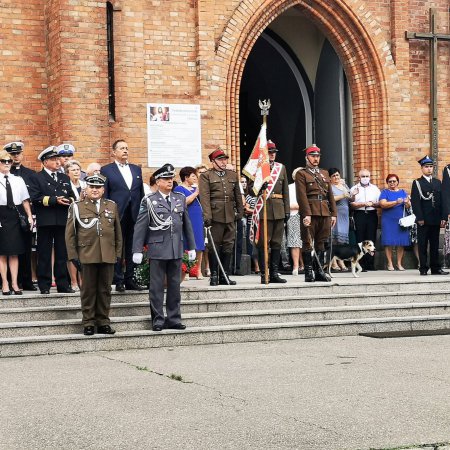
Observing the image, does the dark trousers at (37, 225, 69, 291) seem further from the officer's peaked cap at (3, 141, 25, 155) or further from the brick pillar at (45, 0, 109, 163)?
the brick pillar at (45, 0, 109, 163)

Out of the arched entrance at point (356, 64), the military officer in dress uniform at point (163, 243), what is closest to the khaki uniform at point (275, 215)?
the military officer in dress uniform at point (163, 243)

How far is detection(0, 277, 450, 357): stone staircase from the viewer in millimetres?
10766

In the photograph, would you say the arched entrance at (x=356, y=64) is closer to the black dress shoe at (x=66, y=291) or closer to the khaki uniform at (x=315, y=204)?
the khaki uniform at (x=315, y=204)

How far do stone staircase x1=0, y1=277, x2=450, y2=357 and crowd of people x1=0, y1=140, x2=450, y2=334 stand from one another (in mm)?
270

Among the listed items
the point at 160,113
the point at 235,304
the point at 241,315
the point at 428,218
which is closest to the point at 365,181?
the point at 428,218

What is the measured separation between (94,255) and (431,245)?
7.09 metres

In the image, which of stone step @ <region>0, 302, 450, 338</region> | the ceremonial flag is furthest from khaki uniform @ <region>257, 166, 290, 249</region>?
stone step @ <region>0, 302, 450, 338</region>

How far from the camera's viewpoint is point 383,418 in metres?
6.88

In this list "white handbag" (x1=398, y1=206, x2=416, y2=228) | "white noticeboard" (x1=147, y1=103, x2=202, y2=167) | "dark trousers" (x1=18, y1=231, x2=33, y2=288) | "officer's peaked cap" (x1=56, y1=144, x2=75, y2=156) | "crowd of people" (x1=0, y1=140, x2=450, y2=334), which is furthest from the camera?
"white handbag" (x1=398, y1=206, x2=416, y2=228)

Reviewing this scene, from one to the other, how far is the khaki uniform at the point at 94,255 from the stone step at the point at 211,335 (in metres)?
0.30

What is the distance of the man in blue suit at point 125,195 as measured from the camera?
1239 centimetres

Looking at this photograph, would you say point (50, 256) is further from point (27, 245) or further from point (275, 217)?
point (275, 217)

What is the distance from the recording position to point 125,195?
1241 cm

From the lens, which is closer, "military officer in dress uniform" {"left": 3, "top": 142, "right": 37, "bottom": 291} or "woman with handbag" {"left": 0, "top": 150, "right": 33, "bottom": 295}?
"woman with handbag" {"left": 0, "top": 150, "right": 33, "bottom": 295}
